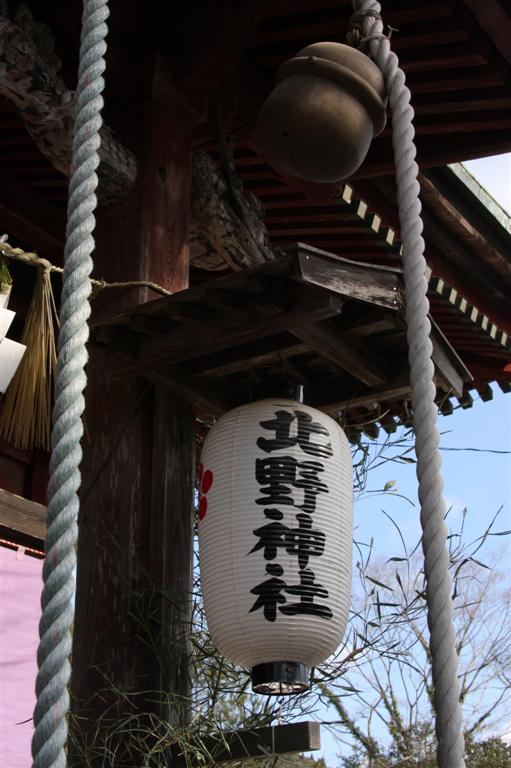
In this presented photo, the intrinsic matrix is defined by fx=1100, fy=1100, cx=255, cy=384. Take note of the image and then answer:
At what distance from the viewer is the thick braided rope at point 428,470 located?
6.35 ft

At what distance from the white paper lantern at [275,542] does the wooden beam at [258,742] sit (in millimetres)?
164

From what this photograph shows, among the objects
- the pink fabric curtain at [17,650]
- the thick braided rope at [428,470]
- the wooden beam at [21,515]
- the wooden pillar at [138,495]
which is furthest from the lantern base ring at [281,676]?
the pink fabric curtain at [17,650]

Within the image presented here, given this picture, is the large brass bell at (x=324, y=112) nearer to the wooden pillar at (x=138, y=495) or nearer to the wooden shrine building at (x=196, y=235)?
the wooden shrine building at (x=196, y=235)

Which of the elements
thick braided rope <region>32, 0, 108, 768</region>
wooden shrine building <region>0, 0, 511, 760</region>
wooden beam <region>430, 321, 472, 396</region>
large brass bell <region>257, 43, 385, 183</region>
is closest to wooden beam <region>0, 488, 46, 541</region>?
wooden shrine building <region>0, 0, 511, 760</region>

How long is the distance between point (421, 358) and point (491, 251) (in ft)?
11.3

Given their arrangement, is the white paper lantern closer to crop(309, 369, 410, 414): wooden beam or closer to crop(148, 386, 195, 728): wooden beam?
crop(148, 386, 195, 728): wooden beam

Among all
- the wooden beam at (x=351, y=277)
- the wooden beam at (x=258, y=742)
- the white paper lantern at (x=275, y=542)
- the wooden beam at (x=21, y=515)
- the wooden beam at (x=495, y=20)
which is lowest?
the wooden beam at (x=258, y=742)

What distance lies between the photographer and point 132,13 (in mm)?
4340

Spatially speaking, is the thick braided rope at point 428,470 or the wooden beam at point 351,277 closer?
the thick braided rope at point 428,470

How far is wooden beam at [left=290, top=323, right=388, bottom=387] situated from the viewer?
3.58 metres

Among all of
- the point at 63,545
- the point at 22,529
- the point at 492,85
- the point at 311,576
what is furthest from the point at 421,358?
the point at 22,529

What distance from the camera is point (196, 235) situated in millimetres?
4766

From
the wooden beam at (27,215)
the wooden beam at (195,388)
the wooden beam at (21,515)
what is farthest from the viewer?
the wooden beam at (27,215)

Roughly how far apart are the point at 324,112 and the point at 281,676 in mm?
1691
